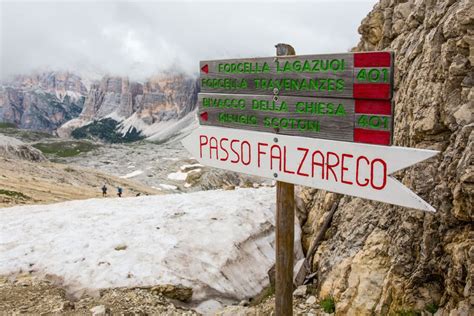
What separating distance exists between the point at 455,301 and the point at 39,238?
1173 centimetres

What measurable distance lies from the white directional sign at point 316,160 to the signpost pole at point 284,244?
0.47 meters

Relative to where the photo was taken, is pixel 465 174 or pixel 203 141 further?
pixel 465 174

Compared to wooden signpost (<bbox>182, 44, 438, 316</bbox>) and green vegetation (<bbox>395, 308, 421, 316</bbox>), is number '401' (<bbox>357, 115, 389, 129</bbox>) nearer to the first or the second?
wooden signpost (<bbox>182, 44, 438, 316</bbox>)

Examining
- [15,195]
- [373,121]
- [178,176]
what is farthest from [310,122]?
[178,176]

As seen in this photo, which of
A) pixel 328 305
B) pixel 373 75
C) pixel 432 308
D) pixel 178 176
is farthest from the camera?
pixel 178 176

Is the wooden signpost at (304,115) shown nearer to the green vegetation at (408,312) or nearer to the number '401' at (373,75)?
the number '401' at (373,75)

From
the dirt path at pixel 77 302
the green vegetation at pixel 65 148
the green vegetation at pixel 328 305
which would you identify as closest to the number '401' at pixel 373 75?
the green vegetation at pixel 328 305

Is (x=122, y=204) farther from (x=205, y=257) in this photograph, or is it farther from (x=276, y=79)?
(x=276, y=79)

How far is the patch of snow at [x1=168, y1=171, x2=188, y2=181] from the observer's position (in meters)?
117

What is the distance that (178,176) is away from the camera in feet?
392

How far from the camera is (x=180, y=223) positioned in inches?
521

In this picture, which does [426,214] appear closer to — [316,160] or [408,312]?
[408,312]

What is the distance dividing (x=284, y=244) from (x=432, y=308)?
3.06 m

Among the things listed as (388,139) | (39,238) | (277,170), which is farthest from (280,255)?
(39,238)
